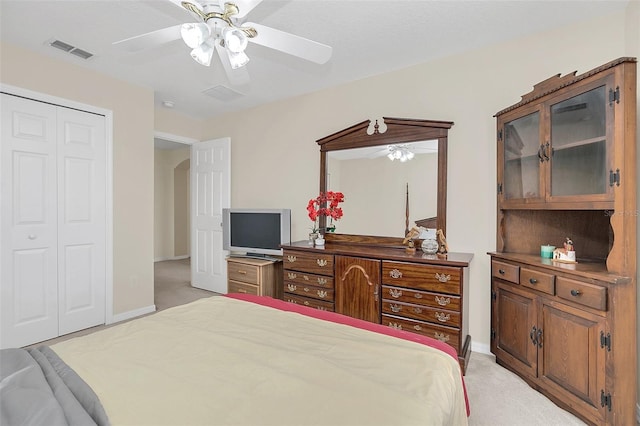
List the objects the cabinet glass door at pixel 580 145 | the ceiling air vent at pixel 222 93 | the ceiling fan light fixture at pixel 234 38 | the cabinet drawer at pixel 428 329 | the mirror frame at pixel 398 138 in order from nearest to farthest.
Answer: the ceiling fan light fixture at pixel 234 38 → the cabinet glass door at pixel 580 145 → the cabinet drawer at pixel 428 329 → the mirror frame at pixel 398 138 → the ceiling air vent at pixel 222 93

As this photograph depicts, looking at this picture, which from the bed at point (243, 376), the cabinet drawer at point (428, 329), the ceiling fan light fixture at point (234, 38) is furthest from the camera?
the cabinet drawer at point (428, 329)

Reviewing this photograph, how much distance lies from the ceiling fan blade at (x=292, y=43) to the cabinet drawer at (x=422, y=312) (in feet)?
6.41

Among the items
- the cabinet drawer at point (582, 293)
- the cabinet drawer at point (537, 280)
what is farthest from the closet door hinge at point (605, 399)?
the cabinet drawer at point (537, 280)

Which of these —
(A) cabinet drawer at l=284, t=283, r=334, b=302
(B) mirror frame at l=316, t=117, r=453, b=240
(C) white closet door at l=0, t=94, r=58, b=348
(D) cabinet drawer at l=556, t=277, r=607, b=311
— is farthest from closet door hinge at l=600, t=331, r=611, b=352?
(C) white closet door at l=0, t=94, r=58, b=348

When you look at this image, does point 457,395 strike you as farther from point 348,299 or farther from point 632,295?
point 348,299

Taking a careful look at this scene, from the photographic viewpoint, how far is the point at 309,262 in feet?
10.0

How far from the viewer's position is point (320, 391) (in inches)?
38.3

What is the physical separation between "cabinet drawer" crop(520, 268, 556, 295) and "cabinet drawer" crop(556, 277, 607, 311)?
4cm

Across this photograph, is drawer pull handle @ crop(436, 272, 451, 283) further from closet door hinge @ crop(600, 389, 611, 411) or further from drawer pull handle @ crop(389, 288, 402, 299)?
closet door hinge @ crop(600, 389, 611, 411)

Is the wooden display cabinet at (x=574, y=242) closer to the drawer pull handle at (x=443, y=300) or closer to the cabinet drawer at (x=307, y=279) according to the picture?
the drawer pull handle at (x=443, y=300)

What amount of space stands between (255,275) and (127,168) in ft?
6.40

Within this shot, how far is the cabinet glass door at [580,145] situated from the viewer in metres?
1.80

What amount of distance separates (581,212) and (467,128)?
3.64ft

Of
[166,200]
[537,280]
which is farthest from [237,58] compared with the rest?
[166,200]
